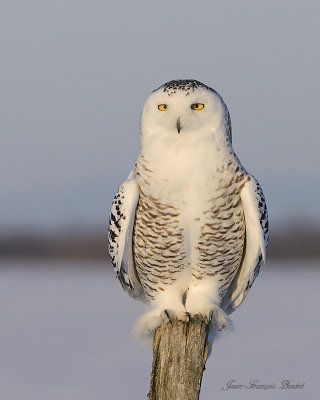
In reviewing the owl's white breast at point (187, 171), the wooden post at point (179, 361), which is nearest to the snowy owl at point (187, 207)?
the owl's white breast at point (187, 171)

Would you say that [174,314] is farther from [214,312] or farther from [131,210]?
[131,210]

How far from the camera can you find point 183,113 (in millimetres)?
6656

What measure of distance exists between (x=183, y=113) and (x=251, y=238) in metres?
0.89

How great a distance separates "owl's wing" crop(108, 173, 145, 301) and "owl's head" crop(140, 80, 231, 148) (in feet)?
1.09

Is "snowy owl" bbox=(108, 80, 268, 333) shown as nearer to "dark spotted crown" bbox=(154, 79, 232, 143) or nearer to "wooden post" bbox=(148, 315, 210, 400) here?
"dark spotted crown" bbox=(154, 79, 232, 143)

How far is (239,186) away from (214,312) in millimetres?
789

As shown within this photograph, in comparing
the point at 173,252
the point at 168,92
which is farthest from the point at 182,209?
the point at 168,92

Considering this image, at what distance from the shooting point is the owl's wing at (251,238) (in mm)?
6758

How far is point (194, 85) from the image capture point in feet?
22.3

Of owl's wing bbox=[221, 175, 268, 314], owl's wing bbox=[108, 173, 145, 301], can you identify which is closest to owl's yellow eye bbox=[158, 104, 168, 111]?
owl's wing bbox=[108, 173, 145, 301]

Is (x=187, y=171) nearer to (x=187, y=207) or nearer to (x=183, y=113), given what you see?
(x=187, y=207)

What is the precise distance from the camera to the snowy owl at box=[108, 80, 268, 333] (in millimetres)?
6688

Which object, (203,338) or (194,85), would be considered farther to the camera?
(194,85)

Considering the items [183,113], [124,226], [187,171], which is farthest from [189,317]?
[183,113]
